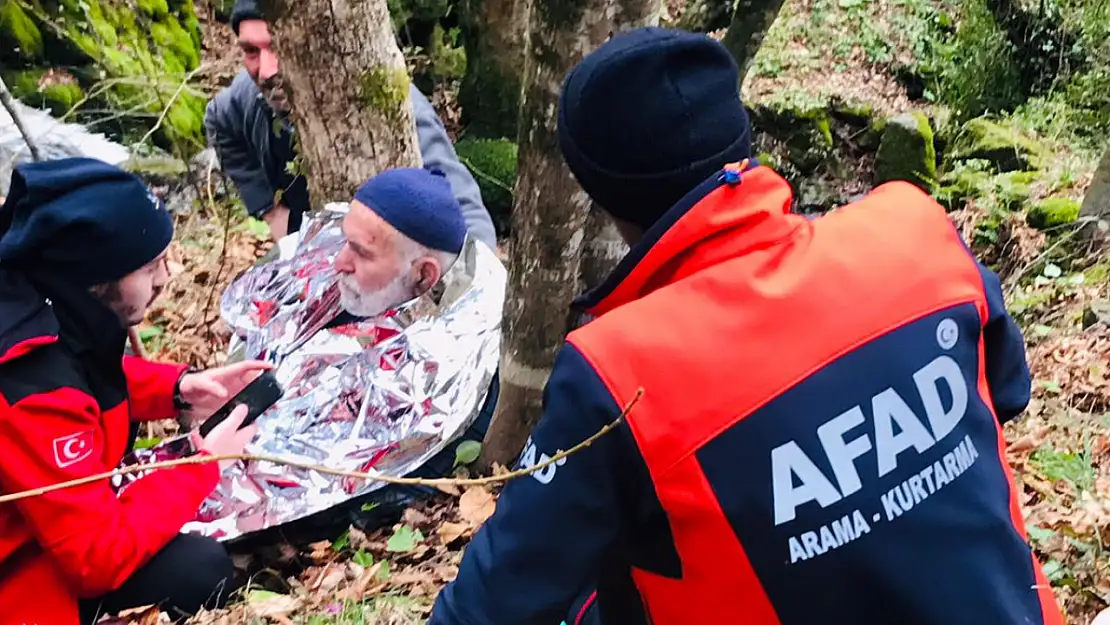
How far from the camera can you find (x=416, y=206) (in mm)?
3451

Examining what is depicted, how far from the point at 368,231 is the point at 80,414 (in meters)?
1.31

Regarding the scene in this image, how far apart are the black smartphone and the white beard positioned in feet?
1.61

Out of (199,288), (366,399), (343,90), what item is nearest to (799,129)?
(199,288)

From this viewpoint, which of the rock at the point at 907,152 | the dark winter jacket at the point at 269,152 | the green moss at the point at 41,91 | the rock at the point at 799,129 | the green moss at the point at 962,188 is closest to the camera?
the dark winter jacket at the point at 269,152

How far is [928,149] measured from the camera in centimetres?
826

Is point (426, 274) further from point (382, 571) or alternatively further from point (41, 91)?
point (41, 91)

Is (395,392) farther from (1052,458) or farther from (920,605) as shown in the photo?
(1052,458)

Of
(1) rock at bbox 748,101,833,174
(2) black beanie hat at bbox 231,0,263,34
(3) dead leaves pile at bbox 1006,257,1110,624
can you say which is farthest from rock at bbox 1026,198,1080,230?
(2) black beanie hat at bbox 231,0,263,34

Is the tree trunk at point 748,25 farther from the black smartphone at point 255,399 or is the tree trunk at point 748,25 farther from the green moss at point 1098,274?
the black smartphone at point 255,399

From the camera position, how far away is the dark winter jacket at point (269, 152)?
465 centimetres

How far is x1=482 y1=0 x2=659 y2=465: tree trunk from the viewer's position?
2559 millimetres

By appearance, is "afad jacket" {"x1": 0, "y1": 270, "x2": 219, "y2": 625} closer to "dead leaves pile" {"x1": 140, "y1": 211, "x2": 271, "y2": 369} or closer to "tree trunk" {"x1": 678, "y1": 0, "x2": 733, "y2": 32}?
"dead leaves pile" {"x1": 140, "y1": 211, "x2": 271, "y2": 369}

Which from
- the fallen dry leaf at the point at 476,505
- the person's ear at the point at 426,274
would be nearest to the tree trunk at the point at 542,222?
the fallen dry leaf at the point at 476,505

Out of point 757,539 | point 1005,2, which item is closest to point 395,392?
point 757,539
